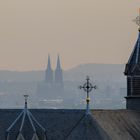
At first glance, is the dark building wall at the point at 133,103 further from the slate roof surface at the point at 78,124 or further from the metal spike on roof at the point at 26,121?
the metal spike on roof at the point at 26,121

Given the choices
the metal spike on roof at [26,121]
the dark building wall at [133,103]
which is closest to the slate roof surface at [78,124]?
the metal spike on roof at [26,121]

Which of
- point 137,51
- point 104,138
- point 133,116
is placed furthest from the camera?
point 137,51

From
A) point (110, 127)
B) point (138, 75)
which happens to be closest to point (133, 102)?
point (138, 75)

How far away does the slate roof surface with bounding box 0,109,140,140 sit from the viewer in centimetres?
8319

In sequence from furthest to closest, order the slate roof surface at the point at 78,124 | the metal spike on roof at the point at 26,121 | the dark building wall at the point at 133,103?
the dark building wall at the point at 133,103 < the metal spike on roof at the point at 26,121 < the slate roof surface at the point at 78,124

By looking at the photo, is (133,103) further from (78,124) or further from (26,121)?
(26,121)

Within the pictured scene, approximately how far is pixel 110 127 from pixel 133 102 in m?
12.4

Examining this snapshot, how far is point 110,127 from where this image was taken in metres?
87.1

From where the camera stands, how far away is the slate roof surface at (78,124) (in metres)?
83.2

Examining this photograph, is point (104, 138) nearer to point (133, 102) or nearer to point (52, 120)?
point (52, 120)

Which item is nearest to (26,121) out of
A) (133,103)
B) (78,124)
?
(78,124)

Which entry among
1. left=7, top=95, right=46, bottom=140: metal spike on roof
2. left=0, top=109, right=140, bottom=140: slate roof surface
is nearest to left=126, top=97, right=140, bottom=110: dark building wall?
left=0, top=109, right=140, bottom=140: slate roof surface

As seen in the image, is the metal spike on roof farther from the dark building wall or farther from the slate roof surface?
the dark building wall

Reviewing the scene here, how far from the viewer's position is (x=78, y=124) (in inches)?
3300
